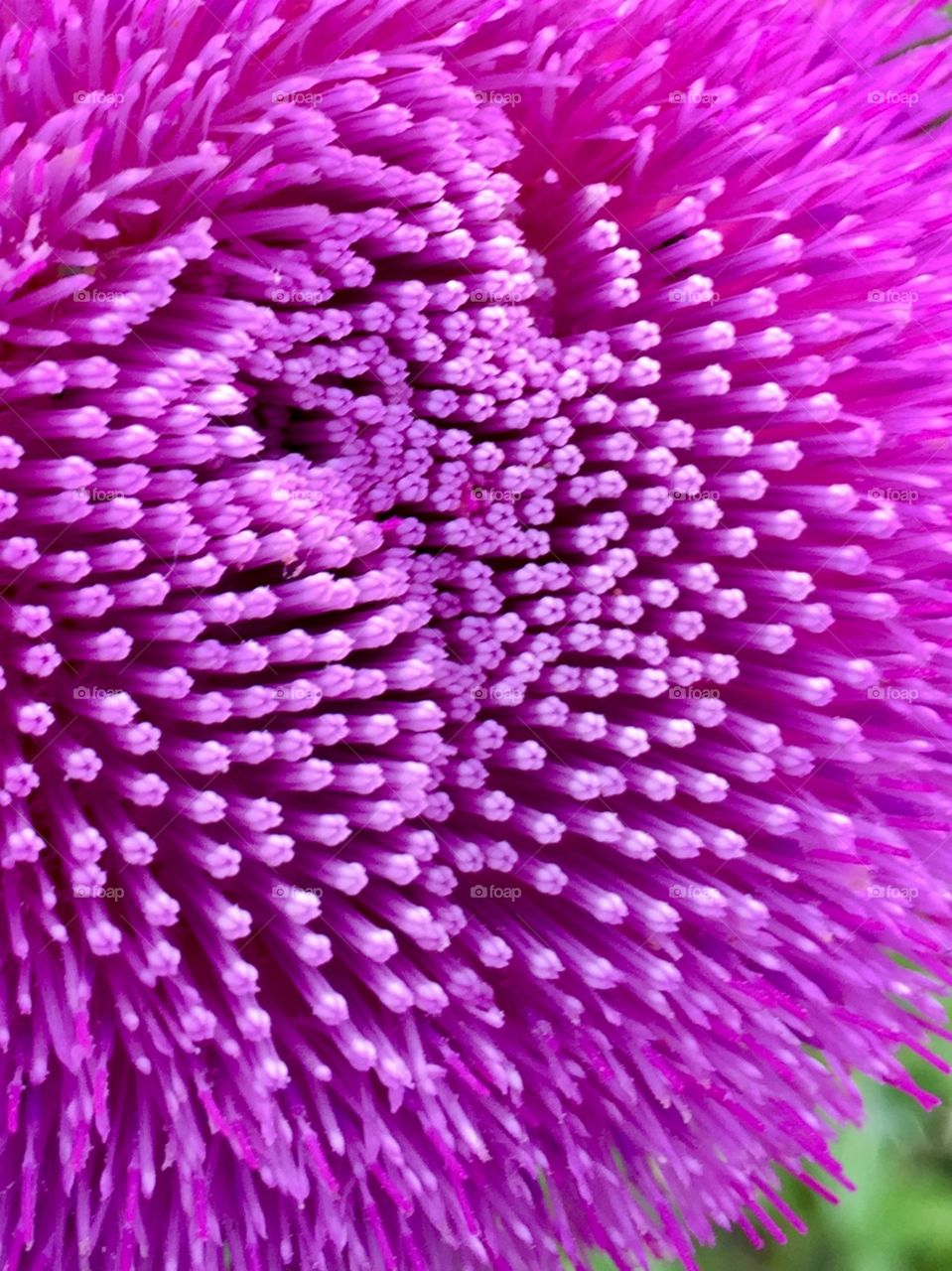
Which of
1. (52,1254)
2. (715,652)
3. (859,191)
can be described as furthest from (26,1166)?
(859,191)

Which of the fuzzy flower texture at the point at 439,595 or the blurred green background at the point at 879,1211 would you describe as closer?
the fuzzy flower texture at the point at 439,595

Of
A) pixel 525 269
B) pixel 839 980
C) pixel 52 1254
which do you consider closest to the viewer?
pixel 525 269

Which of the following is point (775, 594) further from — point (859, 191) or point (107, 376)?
point (107, 376)

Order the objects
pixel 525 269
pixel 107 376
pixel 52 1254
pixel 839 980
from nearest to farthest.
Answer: pixel 107 376 → pixel 525 269 → pixel 52 1254 → pixel 839 980

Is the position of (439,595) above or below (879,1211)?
above

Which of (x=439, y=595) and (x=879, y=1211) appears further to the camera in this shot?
(x=879, y=1211)
